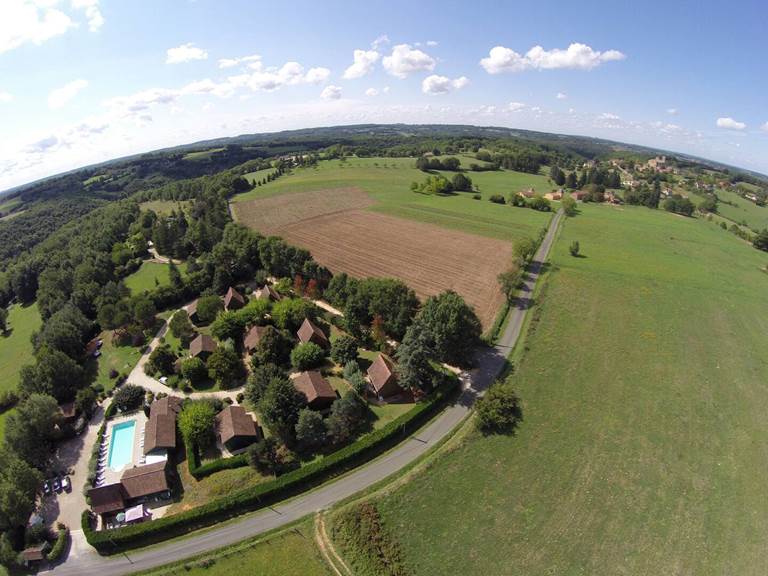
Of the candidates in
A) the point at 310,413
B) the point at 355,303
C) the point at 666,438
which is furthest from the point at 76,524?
the point at 666,438

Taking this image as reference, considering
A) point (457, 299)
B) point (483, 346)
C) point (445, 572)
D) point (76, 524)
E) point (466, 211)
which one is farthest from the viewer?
point (466, 211)

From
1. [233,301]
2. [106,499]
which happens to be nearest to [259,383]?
[106,499]

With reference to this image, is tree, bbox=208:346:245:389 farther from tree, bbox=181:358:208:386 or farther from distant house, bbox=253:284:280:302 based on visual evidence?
distant house, bbox=253:284:280:302

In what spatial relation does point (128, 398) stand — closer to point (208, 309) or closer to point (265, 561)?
point (208, 309)

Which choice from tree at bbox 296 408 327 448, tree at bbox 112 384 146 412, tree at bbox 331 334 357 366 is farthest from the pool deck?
tree at bbox 331 334 357 366

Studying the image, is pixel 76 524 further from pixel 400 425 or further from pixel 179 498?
pixel 400 425

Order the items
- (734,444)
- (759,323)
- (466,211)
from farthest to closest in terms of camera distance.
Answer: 1. (466,211)
2. (759,323)
3. (734,444)

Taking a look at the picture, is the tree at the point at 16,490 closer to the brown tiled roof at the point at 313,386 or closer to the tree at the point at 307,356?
the brown tiled roof at the point at 313,386
